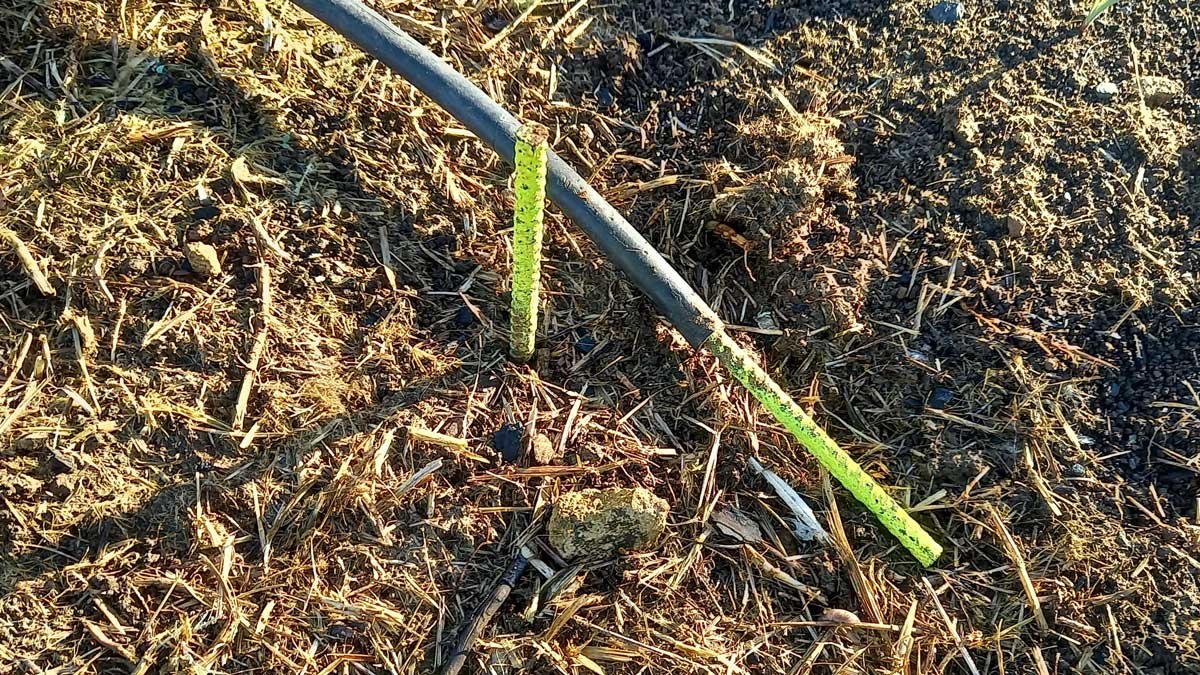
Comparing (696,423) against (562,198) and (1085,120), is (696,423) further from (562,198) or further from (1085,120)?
(1085,120)

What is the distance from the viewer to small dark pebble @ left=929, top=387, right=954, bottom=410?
93.4 inches

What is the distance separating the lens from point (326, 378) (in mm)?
2186

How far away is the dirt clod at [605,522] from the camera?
2035 millimetres

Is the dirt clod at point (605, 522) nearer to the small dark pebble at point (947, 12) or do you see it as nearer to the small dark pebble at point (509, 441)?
the small dark pebble at point (509, 441)

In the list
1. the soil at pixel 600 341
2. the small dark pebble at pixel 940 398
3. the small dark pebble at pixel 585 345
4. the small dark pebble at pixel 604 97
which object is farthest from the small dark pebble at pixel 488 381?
the small dark pebble at pixel 940 398

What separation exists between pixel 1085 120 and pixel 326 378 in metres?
2.57

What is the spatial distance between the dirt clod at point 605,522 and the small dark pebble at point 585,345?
0.48 meters

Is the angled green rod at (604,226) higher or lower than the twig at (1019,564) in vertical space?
higher

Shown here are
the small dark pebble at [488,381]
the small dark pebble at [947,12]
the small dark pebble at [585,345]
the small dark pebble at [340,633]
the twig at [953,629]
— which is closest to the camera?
the small dark pebble at [340,633]

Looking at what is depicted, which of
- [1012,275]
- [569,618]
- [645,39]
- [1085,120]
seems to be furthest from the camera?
[645,39]

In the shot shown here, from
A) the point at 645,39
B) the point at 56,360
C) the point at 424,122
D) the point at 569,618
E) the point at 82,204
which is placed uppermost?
the point at 645,39

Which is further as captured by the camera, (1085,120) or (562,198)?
(1085,120)

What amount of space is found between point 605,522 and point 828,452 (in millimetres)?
647

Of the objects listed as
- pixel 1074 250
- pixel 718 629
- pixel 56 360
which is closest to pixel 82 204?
pixel 56 360
